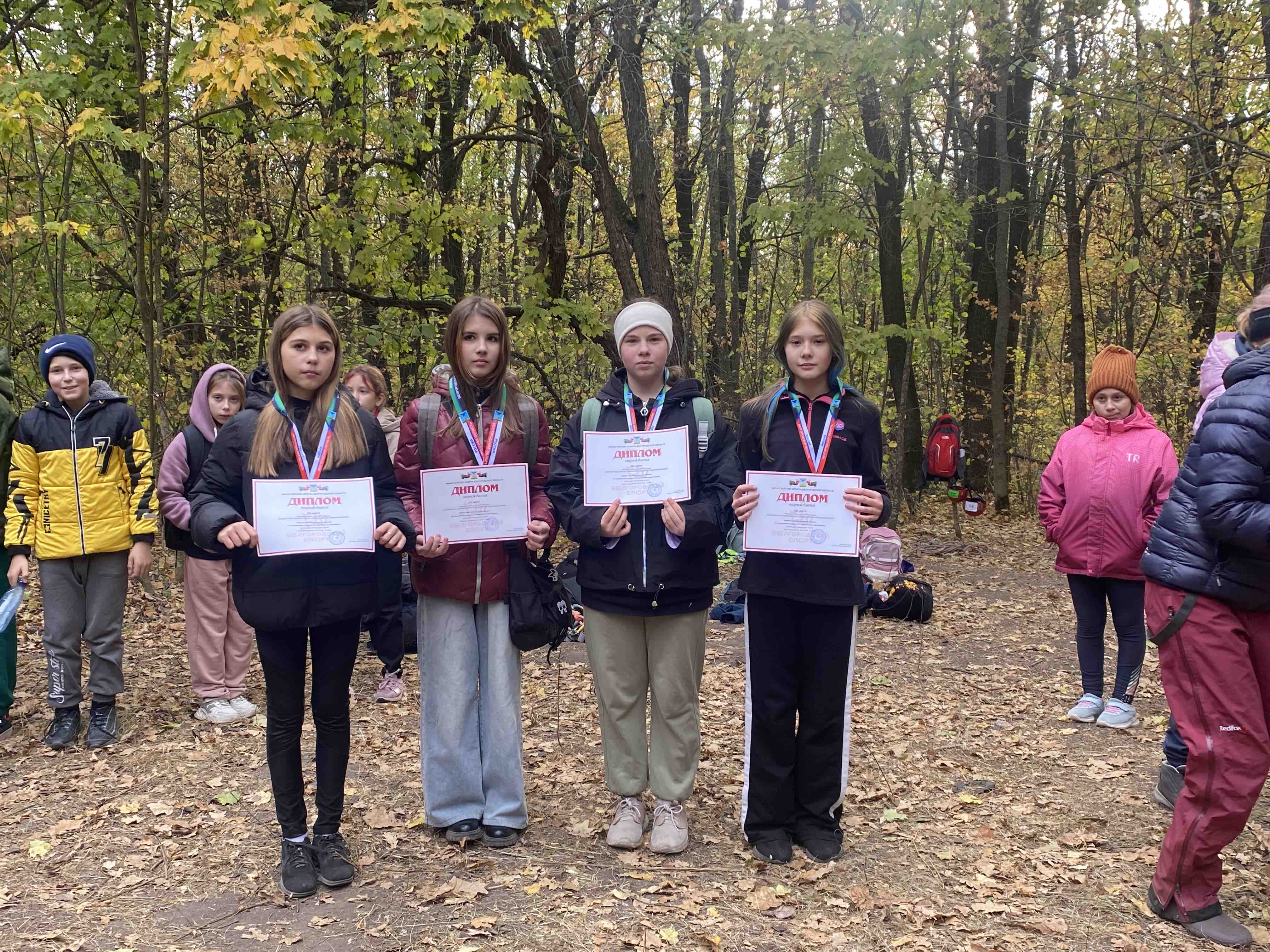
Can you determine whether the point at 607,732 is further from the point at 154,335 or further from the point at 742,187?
the point at 742,187

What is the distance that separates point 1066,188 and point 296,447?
15273 mm

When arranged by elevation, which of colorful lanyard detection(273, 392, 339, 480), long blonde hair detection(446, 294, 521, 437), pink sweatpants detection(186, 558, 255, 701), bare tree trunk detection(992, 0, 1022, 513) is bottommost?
pink sweatpants detection(186, 558, 255, 701)

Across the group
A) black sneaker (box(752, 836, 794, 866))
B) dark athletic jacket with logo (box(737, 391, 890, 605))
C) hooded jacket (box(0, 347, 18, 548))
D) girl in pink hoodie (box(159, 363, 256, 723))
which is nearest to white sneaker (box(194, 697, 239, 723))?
girl in pink hoodie (box(159, 363, 256, 723))

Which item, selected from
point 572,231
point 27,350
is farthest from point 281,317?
point 572,231

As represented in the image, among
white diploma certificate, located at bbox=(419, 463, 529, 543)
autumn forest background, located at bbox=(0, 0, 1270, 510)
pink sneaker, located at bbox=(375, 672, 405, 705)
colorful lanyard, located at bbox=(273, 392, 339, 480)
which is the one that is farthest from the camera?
autumn forest background, located at bbox=(0, 0, 1270, 510)

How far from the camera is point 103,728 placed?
5.72 meters

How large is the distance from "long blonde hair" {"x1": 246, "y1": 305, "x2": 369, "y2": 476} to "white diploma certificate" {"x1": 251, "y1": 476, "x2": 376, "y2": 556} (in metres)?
0.11

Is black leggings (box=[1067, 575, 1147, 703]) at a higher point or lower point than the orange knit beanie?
lower

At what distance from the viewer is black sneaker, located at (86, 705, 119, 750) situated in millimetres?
5648

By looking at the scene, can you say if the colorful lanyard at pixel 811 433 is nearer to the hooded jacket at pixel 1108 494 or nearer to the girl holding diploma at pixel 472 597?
the girl holding diploma at pixel 472 597

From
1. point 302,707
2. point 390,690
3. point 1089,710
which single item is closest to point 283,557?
point 302,707

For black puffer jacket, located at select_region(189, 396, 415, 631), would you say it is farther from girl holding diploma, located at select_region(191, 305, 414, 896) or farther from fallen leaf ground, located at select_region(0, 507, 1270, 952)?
fallen leaf ground, located at select_region(0, 507, 1270, 952)

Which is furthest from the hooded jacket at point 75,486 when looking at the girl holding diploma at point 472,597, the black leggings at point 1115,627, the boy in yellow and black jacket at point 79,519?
the black leggings at point 1115,627

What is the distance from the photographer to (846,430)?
13.3 feet
